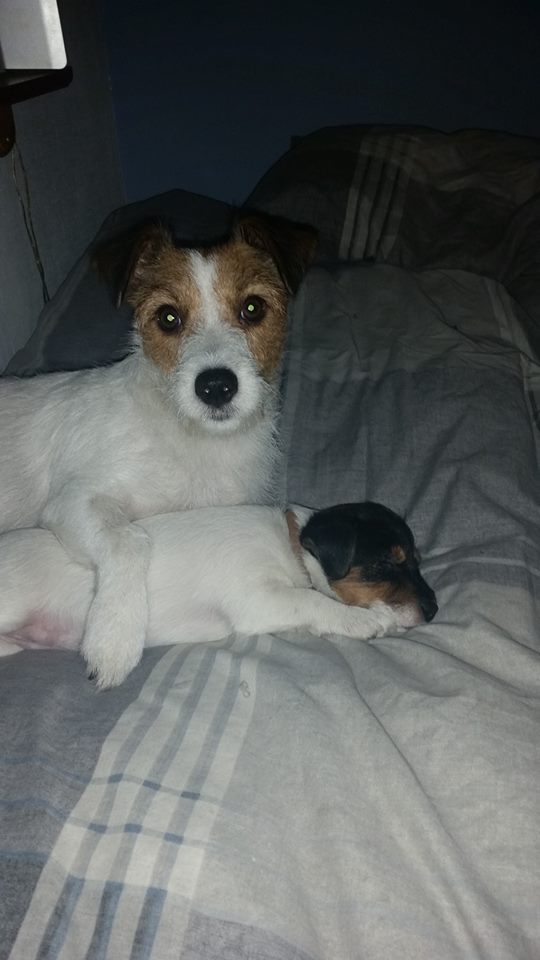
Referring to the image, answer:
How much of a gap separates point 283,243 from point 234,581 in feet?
3.21

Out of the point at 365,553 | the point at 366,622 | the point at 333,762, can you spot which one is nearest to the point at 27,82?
the point at 365,553

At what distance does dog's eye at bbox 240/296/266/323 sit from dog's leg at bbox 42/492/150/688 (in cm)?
62

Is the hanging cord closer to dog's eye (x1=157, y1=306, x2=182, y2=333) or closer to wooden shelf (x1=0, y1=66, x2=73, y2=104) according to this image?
wooden shelf (x1=0, y1=66, x2=73, y2=104)

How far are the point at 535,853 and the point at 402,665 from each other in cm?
43

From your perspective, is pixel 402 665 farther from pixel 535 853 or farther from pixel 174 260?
pixel 174 260

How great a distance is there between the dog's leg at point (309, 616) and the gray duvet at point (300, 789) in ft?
0.17

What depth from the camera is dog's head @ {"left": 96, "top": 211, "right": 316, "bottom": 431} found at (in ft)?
6.01

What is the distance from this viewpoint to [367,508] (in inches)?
74.3

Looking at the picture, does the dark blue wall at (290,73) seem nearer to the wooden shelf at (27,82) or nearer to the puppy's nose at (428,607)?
the wooden shelf at (27,82)

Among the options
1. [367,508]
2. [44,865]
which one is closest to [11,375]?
[367,508]

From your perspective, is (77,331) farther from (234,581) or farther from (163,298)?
(234,581)

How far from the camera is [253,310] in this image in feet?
6.48

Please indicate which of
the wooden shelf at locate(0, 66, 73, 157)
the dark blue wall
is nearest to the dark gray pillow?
Result: the wooden shelf at locate(0, 66, 73, 157)

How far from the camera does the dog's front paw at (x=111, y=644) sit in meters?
1.45
